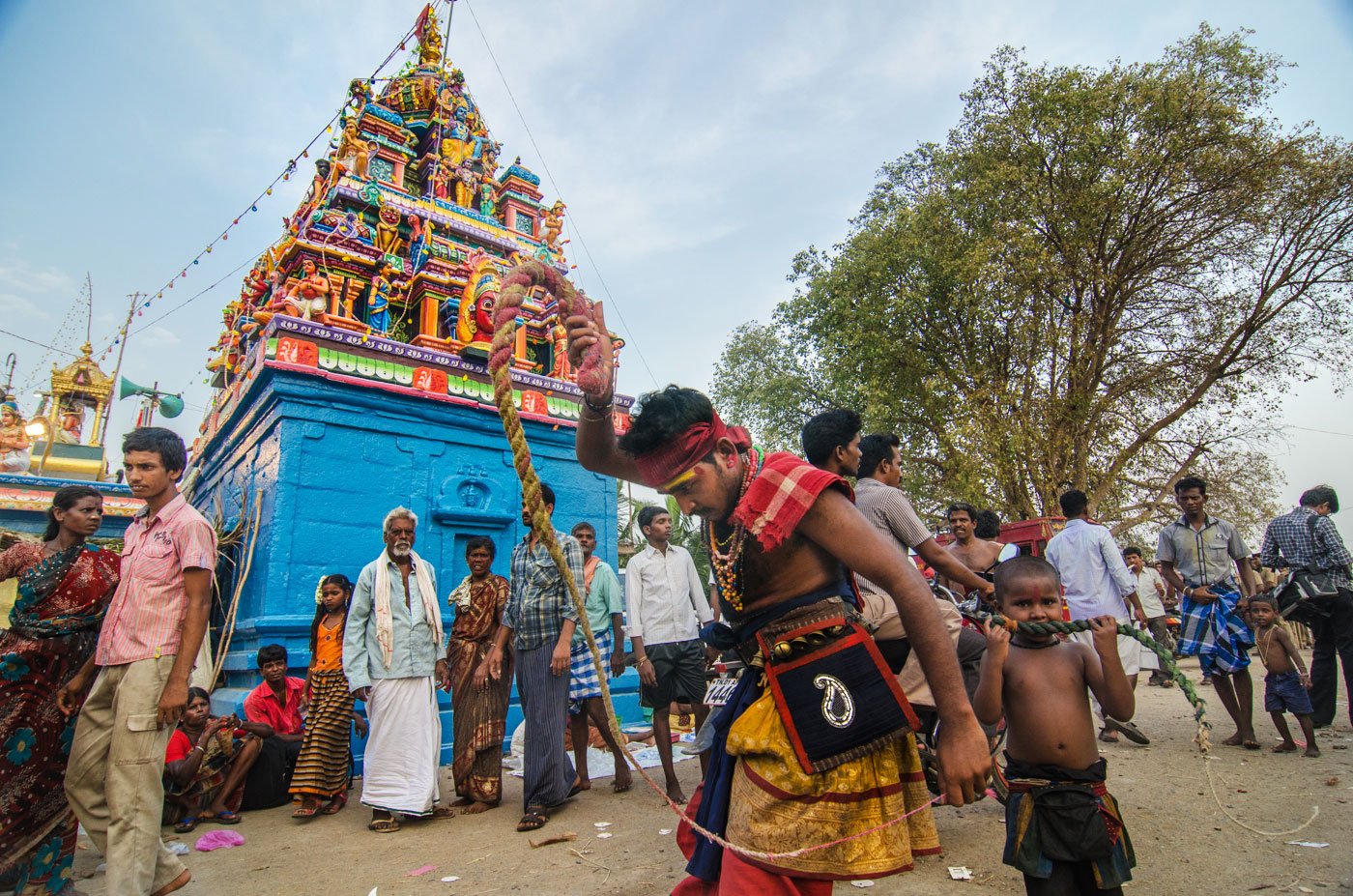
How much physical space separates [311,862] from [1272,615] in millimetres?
6482

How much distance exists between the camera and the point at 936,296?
15734 mm

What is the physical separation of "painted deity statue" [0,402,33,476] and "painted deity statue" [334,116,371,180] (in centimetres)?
1160

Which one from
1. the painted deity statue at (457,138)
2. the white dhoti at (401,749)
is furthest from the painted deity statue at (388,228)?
the white dhoti at (401,749)

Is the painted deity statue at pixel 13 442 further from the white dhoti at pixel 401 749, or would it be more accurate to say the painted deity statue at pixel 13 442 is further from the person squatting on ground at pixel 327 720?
the white dhoti at pixel 401 749

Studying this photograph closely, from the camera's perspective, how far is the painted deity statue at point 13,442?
15586 mm

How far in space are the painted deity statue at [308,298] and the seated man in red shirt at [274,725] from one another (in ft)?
13.0

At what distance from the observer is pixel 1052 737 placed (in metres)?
2.40

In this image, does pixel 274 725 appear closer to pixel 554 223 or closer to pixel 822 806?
pixel 822 806

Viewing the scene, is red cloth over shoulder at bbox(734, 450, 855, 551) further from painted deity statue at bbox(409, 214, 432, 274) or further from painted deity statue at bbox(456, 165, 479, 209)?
painted deity statue at bbox(456, 165, 479, 209)

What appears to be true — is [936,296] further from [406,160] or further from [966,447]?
[406,160]

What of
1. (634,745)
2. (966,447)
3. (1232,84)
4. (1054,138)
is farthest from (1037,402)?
(634,745)

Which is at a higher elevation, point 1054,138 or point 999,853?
point 1054,138

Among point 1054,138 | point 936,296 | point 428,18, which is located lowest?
point 936,296

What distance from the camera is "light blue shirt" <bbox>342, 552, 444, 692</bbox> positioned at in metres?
4.84
